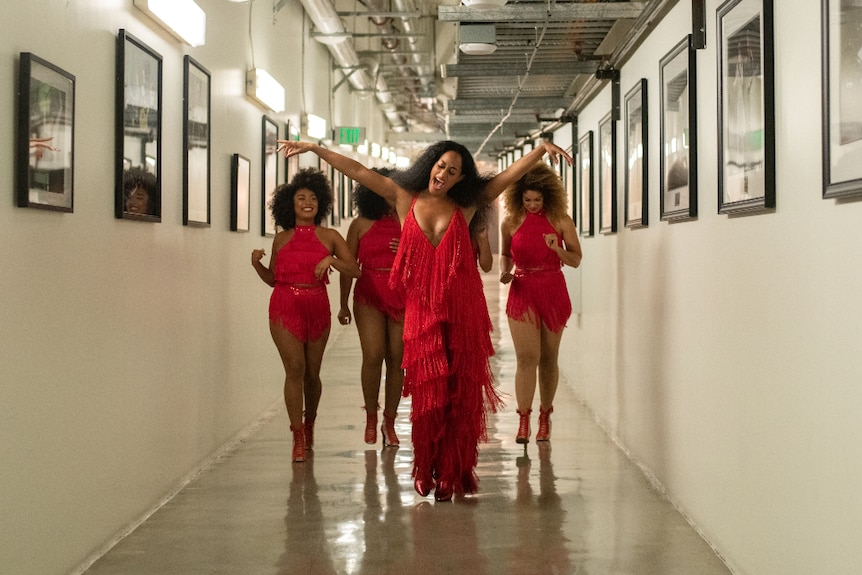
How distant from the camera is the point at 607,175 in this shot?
6023mm

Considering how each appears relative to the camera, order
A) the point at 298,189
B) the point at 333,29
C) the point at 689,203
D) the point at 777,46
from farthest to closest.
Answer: the point at 333,29 → the point at 298,189 → the point at 689,203 → the point at 777,46

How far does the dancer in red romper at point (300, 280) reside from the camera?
4789 mm

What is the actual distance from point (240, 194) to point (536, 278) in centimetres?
179

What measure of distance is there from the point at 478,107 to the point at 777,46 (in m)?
7.02

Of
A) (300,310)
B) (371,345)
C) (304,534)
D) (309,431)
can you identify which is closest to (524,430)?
(371,345)

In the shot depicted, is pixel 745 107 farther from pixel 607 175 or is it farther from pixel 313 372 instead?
pixel 607 175

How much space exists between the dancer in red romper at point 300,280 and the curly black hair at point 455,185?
766 mm

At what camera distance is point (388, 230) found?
5145mm

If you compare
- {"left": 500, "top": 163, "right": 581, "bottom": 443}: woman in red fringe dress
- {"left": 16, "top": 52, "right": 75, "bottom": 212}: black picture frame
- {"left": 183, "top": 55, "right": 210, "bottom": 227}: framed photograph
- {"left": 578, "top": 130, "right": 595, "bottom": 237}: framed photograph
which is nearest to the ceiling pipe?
{"left": 578, "top": 130, "right": 595, "bottom": 237}: framed photograph

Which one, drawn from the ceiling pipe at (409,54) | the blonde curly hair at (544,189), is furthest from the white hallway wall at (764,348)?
the ceiling pipe at (409,54)

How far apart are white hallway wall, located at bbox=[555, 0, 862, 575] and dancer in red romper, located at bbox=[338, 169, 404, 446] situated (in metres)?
1.30

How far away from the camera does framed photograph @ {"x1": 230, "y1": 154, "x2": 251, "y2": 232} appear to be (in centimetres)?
542

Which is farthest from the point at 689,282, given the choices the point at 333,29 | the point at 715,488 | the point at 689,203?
the point at 333,29

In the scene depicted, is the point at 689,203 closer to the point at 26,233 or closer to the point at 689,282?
the point at 689,282
